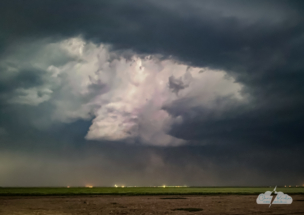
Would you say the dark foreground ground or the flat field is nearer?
the dark foreground ground

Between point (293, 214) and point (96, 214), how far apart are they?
20.7m

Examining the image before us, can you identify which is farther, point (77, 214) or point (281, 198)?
point (281, 198)

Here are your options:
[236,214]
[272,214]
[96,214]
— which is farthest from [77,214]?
[272,214]

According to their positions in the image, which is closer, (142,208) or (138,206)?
(142,208)

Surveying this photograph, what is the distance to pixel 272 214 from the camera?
25.8 m

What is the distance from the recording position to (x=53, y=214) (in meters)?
26.2

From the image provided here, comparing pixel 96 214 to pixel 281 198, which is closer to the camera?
pixel 96 214

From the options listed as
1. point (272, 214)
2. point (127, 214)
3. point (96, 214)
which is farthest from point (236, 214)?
point (96, 214)

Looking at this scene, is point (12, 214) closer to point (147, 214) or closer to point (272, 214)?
point (147, 214)

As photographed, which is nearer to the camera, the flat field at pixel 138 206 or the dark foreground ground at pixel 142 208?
the dark foreground ground at pixel 142 208

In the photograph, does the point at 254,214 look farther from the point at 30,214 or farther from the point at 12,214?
the point at 12,214

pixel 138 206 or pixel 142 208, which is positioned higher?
pixel 142 208

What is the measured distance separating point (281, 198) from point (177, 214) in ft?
84.4

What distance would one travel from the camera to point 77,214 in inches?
1041
